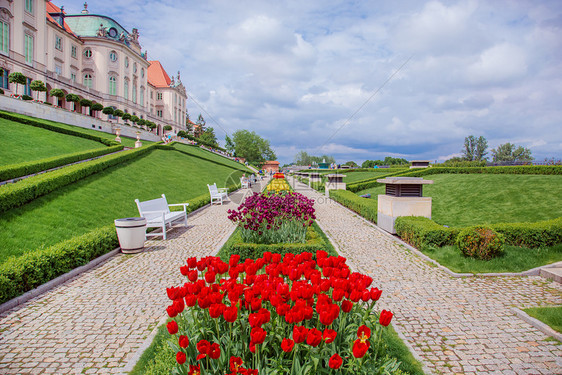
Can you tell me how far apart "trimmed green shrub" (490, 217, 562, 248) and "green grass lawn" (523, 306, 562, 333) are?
273 cm

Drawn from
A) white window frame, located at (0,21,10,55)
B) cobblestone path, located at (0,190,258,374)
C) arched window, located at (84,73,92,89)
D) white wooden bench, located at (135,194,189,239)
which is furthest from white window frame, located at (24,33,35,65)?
cobblestone path, located at (0,190,258,374)

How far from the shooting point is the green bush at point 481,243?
20.1 ft

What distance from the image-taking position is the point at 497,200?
12.4m

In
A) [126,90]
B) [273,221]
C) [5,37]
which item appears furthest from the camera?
[126,90]

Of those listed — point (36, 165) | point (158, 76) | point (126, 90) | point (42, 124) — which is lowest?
point (36, 165)

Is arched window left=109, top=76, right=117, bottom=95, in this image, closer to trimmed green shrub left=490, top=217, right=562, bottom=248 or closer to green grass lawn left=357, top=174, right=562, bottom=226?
green grass lawn left=357, top=174, right=562, bottom=226

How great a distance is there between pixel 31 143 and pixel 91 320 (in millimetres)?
16787

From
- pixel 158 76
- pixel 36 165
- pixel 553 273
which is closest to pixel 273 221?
pixel 553 273

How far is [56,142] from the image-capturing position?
18.1 meters

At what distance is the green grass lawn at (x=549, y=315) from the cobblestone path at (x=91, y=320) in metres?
5.23

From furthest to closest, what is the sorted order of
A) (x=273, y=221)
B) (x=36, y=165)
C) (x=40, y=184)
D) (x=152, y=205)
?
(x=36, y=165)
(x=152, y=205)
(x=40, y=184)
(x=273, y=221)

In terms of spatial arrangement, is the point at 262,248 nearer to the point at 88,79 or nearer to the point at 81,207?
the point at 81,207

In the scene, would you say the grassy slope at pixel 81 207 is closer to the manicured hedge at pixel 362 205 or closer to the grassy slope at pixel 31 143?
the grassy slope at pixel 31 143

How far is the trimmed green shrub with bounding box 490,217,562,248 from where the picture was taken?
6.65 metres
